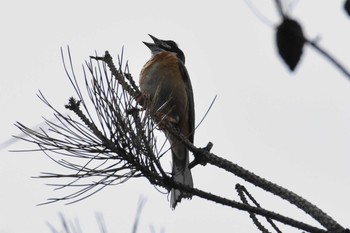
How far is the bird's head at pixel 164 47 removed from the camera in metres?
6.05

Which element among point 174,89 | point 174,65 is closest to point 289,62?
point 174,89

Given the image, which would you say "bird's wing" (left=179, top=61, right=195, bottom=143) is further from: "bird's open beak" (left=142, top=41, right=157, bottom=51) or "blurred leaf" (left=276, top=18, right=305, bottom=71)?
"blurred leaf" (left=276, top=18, right=305, bottom=71)

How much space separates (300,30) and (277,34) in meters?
0.03

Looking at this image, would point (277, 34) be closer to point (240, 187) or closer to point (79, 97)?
point (240, 187)

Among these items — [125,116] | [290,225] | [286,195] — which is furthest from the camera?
[125,116]

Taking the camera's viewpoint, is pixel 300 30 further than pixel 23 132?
No

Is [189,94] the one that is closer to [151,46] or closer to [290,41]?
[151,46]

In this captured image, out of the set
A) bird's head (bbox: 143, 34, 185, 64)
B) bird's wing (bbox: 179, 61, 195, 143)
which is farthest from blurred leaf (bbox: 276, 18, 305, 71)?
bird's head (bbox: 143, 34, 185, 64)

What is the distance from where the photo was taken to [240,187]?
2029 mm

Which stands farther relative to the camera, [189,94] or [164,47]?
[164,47]

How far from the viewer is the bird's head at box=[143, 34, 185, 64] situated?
19.9 feet

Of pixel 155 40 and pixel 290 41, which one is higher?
pixel 155 40

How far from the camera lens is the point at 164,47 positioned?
616cm

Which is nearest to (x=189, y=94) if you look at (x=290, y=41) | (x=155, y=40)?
(x=155, y=40)
